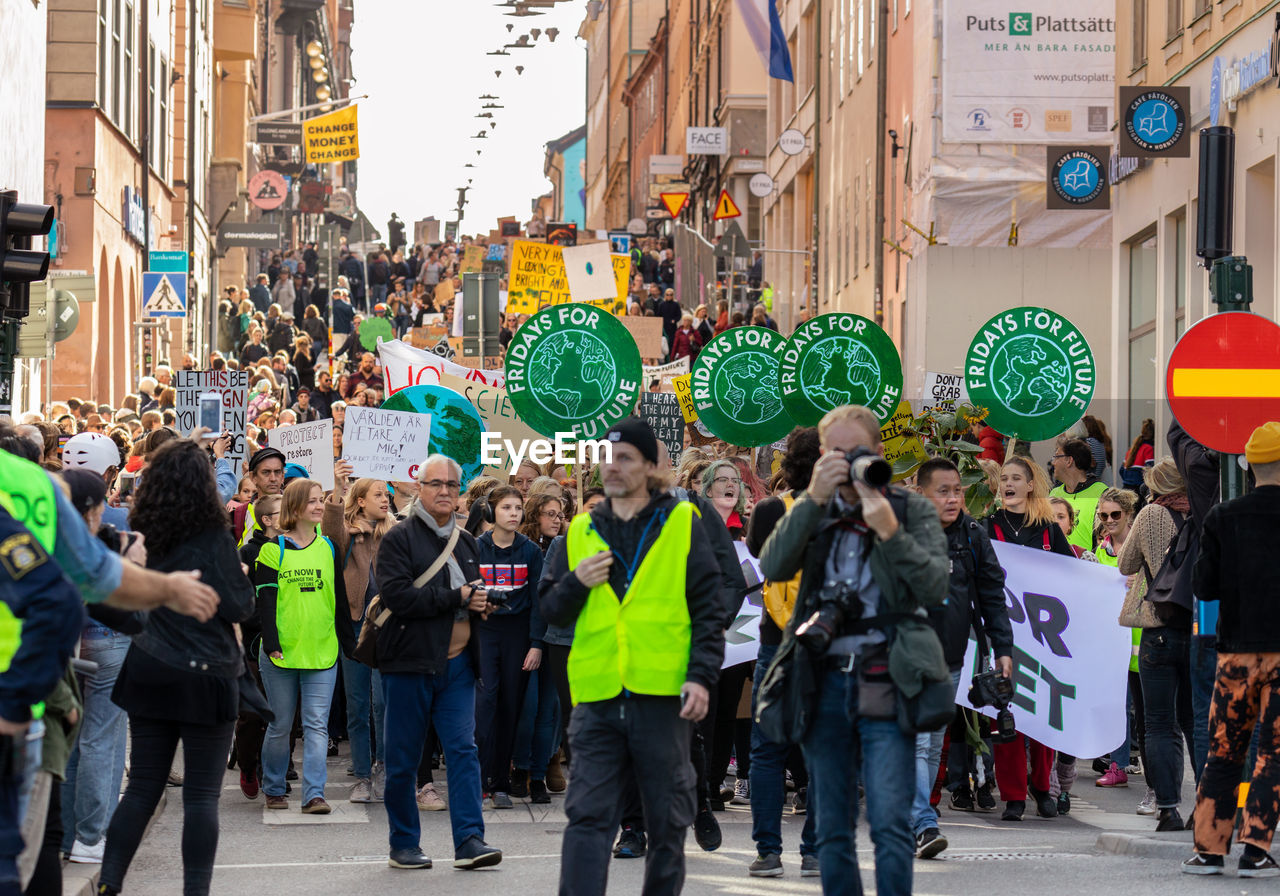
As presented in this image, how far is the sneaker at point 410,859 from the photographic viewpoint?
32.0 ft

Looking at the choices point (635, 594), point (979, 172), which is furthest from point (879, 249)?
point (635, 594)

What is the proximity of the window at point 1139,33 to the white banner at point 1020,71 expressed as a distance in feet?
21.4

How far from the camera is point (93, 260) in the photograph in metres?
31.2

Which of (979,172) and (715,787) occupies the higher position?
(979,172)

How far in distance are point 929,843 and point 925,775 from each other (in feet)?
1.21

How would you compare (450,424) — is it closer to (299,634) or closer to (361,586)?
(361,586)

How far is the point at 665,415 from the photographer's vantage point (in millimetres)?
17656

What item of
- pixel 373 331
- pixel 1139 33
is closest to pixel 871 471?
pixel 1139 33

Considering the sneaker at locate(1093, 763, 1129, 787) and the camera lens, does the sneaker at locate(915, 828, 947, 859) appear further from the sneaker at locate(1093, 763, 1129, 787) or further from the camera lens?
the sneaker at locate(1093, 763, 1129, 787)

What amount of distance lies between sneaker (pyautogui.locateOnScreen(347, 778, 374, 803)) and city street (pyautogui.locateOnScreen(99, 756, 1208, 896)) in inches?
3.5

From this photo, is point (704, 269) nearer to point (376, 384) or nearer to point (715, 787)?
point (376, 384)

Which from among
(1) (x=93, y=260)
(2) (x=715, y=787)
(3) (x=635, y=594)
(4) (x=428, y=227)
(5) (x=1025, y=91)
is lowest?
(2) (x=715, y=787)

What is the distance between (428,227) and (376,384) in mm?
113889

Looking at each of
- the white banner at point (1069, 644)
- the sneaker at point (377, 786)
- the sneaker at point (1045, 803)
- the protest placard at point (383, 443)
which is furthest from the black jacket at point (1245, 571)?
the protest placard at point (383, 443)
